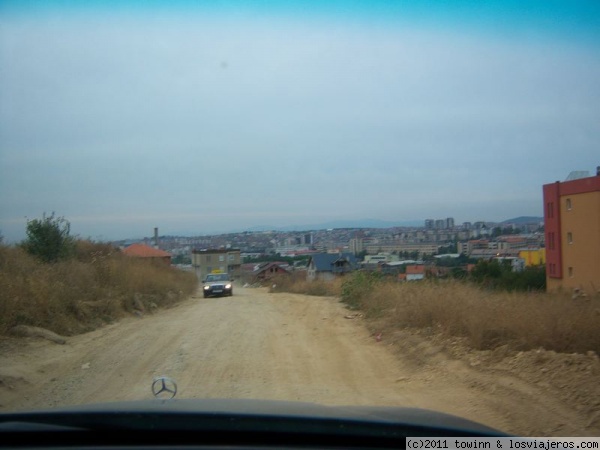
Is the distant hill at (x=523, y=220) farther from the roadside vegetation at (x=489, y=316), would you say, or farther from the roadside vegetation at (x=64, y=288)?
the roadside vegetation at (x=64, y=288)

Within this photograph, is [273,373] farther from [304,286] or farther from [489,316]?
[304,286]

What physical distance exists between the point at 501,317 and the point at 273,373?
13.4 feet

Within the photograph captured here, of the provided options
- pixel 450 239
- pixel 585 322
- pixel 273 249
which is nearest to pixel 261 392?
pixel 585 322

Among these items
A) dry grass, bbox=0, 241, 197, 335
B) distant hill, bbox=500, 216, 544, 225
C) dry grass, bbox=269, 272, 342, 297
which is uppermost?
distant hill, bbox=500, 216, 544, 225

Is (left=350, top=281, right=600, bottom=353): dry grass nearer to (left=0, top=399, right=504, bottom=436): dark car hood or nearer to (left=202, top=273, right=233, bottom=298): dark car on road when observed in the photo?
(left=0, top=399, right=504, bottom=436): dark car hood

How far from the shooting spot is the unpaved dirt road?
755cm

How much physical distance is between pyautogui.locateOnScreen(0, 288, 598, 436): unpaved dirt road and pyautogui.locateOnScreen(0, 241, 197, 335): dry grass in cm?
99

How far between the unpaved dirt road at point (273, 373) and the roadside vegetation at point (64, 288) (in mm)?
1033

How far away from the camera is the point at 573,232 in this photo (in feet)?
68.9

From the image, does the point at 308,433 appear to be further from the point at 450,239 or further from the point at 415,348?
the point at 450,239

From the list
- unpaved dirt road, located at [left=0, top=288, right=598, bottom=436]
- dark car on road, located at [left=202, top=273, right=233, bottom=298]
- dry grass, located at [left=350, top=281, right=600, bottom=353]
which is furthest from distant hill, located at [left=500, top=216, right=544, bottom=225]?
dark car on road, located at [left=202, top=273, right=233, bottom=298]

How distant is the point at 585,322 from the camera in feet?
29.4

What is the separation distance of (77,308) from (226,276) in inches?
746

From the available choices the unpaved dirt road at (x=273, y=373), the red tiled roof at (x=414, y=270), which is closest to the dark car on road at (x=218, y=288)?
the red tiled roof at (x=414, y=270)
